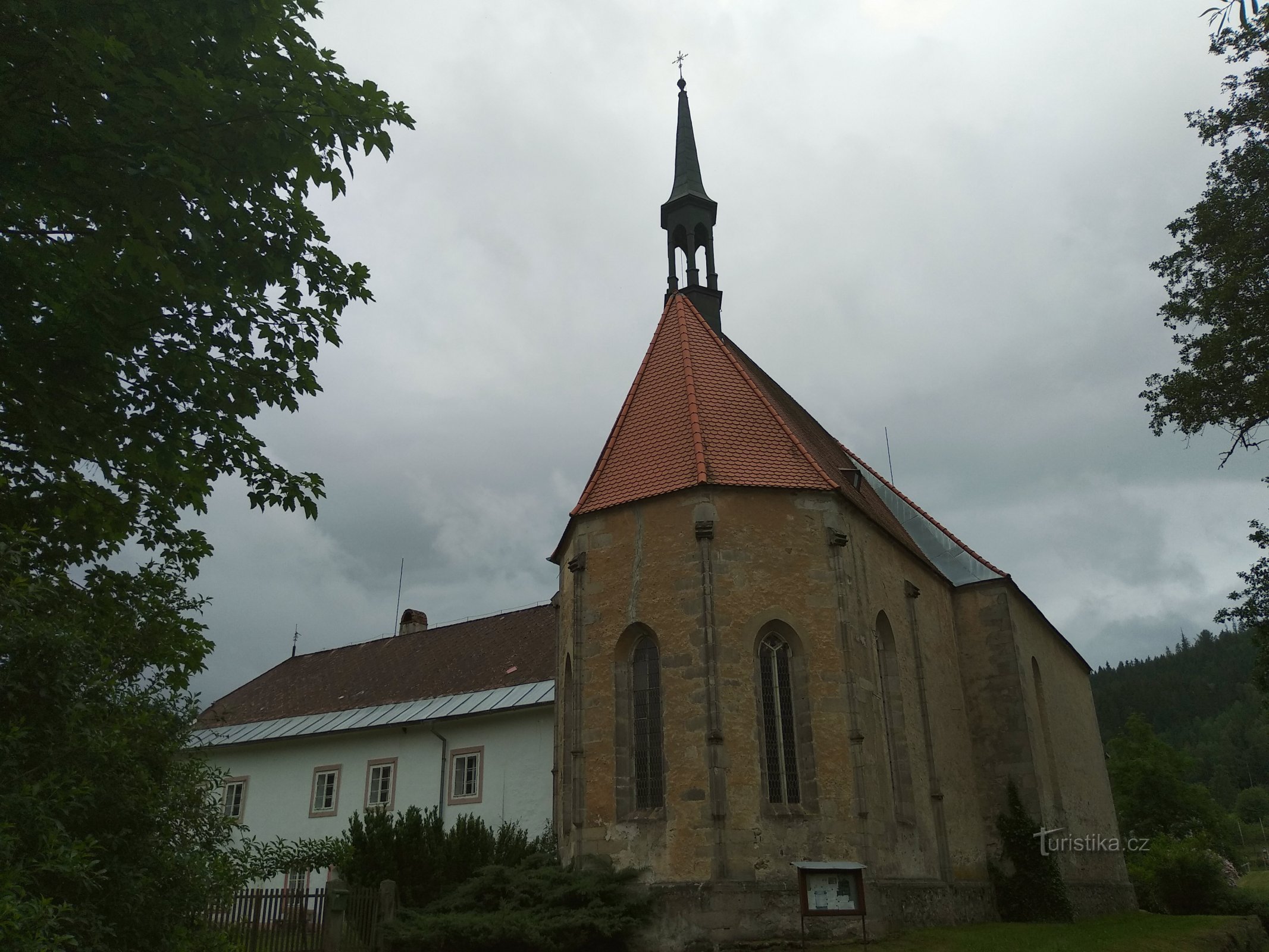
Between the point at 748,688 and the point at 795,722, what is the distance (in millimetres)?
917

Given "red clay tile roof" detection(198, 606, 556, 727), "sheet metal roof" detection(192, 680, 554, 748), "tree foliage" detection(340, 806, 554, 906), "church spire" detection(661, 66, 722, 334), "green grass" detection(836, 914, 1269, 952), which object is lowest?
"green grass" detection(836, 914, 1269, 952)

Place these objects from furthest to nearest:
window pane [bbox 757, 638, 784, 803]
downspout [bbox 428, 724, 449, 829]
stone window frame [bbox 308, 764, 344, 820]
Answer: stone window frame [bbox 308, 764, 344, 820]
downspout [bbox 428, 724, 449, 829]
window pane [bbox 757, 638, 784, 803]

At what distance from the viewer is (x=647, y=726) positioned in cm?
1527

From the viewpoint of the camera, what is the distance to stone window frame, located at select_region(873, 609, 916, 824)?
16312mm

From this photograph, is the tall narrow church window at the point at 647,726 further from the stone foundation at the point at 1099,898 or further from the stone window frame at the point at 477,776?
the stone window frame at the point at 477,776

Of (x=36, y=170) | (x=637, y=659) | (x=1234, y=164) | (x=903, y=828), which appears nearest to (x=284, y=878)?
(x=637, y=659)

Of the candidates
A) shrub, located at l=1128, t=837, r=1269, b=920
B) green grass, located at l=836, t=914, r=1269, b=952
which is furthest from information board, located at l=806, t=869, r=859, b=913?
shrub, located at l=1128, t=837, r=1269, b=920

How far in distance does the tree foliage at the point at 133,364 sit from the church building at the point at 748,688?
694 centimetres

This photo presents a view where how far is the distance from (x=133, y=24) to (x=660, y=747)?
11354 millimetres

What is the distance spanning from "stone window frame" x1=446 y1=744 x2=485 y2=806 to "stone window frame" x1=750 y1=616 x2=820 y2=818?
11.7 m

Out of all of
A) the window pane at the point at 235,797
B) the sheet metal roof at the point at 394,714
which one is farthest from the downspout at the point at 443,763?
the window pane at the point at 235,797

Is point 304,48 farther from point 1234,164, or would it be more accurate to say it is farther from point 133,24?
point 1234,164

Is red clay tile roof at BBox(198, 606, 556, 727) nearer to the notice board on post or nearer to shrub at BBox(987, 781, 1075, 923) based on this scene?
shrub at BBox(987, 781, 1075, 923)

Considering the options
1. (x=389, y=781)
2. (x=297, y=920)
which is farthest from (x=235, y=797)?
(x=297, y=920)
